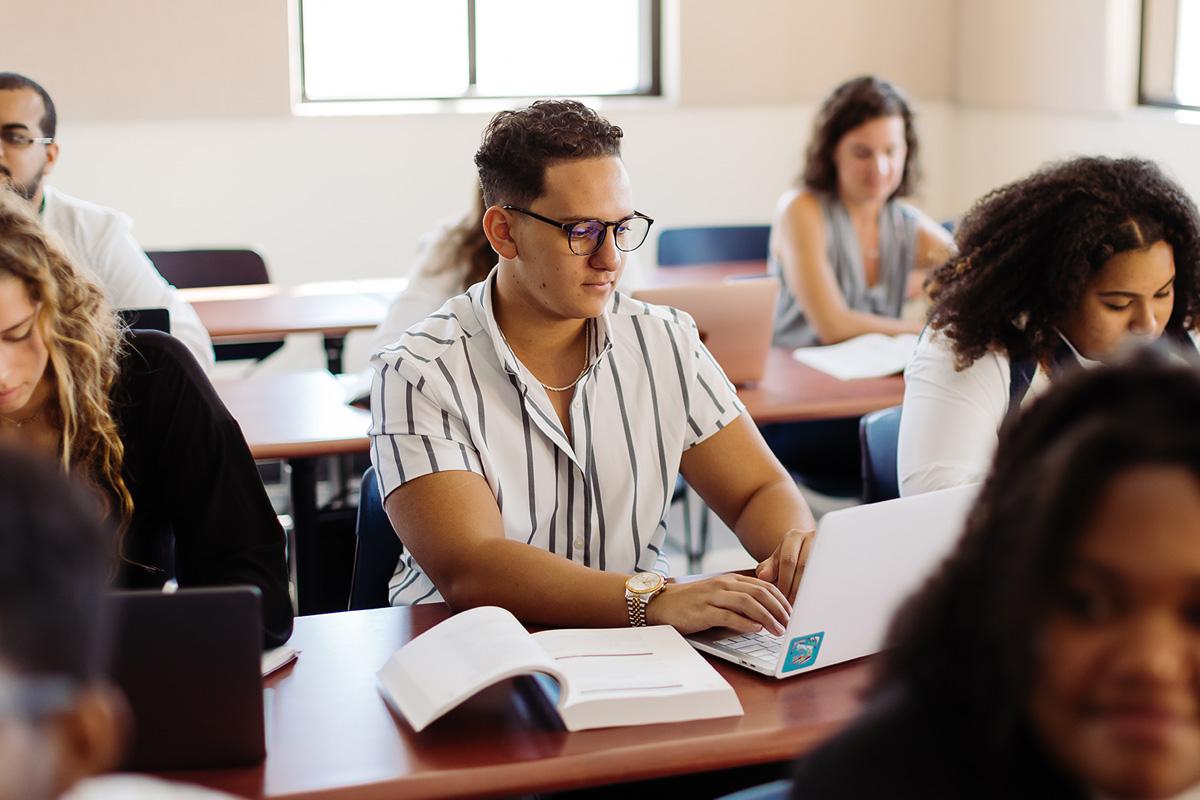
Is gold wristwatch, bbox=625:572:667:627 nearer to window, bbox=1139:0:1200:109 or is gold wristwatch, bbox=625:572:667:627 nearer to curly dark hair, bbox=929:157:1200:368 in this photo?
curly dark hair, bbox=929:157:1200:368

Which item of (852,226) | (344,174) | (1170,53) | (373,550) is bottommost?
(373,550)

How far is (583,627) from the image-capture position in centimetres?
163

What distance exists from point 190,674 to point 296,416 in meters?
1.51

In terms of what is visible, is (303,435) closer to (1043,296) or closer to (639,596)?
(639,596)

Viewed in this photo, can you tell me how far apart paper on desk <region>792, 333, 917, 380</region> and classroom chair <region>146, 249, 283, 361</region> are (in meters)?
1.69

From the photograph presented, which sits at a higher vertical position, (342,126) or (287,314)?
(342,126)

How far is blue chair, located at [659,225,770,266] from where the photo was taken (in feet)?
14.3

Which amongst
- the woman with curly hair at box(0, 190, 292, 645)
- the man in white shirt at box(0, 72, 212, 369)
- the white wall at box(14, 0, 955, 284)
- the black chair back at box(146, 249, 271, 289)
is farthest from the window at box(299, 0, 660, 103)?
the woman with curly hair at box(0, 190, 292, 645)

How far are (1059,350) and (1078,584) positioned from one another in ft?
4.53

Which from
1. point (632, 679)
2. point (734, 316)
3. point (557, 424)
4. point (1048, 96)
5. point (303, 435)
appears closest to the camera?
point (632, 679)

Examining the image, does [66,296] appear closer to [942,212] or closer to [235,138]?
[235,138]

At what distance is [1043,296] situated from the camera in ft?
6.69

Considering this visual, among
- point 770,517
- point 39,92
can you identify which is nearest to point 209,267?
point 39,92

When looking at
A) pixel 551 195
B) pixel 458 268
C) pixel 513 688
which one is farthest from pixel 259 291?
pixel 513 688
